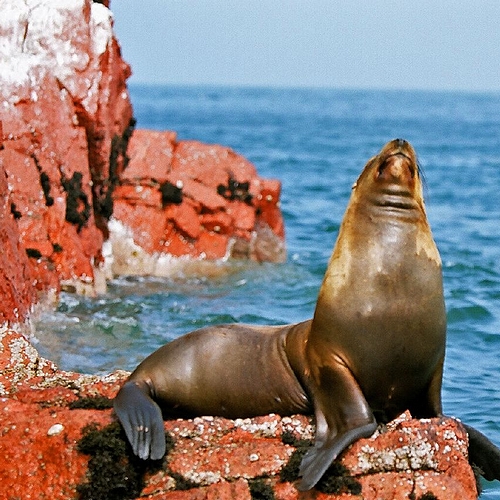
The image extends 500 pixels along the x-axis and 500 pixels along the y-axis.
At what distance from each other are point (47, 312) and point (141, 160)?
12.4 feet

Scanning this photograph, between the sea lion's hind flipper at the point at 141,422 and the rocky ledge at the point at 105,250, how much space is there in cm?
7

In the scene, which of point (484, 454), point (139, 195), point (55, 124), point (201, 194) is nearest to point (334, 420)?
point (484, 454)

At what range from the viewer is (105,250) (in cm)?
1141

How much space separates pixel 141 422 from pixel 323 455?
2.62 ft

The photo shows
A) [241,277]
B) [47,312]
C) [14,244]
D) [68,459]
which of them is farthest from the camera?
[241,277]

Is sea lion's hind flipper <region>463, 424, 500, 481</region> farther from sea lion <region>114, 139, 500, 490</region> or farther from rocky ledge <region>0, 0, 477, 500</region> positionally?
rocky ledge <region>0, 0, 477, 500</region>

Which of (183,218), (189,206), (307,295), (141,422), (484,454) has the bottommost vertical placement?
(307,295)

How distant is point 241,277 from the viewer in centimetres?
1255

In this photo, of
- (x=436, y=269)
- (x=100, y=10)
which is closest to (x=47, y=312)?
(x=100, y=10)

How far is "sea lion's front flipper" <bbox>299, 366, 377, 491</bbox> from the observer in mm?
4617

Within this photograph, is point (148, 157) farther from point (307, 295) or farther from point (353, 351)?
point (353, 351)

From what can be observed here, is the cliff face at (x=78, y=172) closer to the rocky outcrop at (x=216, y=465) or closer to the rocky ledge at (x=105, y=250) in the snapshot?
the rocky ledge at (x=105, y=250)

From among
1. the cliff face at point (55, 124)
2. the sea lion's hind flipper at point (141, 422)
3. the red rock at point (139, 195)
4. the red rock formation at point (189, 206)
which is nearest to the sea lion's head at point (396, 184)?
the sea lion's hind flipper at point (141, 422)

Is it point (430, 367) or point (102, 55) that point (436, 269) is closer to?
point (430, 367)
